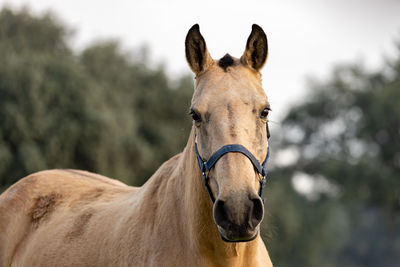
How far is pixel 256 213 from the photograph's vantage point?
2967mm

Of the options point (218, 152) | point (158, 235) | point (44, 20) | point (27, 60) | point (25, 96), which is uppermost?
point (44, 20)

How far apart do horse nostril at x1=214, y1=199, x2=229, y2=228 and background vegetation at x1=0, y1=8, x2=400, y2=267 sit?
1.42m

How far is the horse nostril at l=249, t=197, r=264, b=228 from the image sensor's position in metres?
2.92

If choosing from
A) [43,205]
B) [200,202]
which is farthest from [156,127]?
[200,202]

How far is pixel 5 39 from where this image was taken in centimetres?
1912

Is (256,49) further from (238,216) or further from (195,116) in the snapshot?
(238,216)

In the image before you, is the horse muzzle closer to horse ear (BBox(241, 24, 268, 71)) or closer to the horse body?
the horse body

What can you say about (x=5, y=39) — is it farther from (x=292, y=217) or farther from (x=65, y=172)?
(x=292, y=217)

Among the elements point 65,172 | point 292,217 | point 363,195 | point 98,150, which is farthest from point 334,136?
point 65,172

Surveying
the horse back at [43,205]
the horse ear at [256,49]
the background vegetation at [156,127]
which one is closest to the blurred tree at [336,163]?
the background vegetation at [156,127]

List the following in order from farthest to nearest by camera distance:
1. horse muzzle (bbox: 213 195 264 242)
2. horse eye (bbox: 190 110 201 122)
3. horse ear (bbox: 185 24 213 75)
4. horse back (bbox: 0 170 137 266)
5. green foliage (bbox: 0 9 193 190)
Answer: green foliage (bbox: 0 9 193 190), horse back (bbox: 0 170 137 266), horse ear (bbox: 185 24 213 75), horse eye (bbox: 190 110 201 122), horse muzzle (bbox: 213 195 264 242)

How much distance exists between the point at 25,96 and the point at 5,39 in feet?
10.8

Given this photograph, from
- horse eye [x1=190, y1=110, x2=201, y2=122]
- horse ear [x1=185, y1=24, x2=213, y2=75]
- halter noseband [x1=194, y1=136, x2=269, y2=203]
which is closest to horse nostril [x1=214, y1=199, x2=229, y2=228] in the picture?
halter noseband [x1=194, y1=136, x2=269, y2=203]

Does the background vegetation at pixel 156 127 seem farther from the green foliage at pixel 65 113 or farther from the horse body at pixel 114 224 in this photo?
the horse body at pixel 114 224
